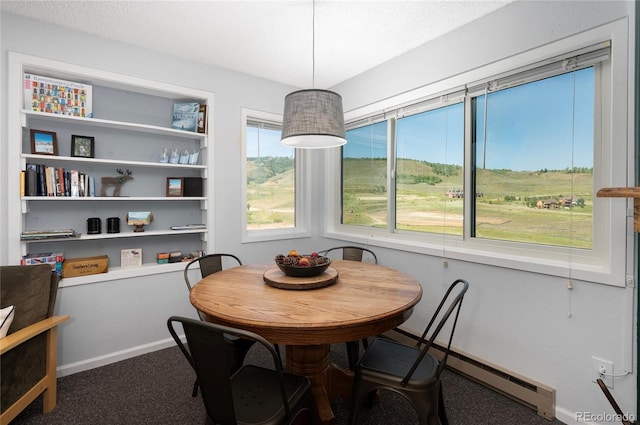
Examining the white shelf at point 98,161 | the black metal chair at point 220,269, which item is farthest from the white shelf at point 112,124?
the black metal chair at point 220,269

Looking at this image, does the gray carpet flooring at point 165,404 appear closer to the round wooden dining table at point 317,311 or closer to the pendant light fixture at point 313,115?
the round wooden dining table at point 317,311

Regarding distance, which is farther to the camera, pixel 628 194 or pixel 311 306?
pixel 311 306

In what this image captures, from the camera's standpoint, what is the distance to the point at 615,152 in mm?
1628

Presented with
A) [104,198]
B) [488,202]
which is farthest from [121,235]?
[488,202]

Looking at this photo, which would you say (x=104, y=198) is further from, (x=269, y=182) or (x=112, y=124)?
(x=269, y=182)

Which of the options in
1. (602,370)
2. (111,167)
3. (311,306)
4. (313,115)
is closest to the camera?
(311,306)

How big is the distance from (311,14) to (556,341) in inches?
106

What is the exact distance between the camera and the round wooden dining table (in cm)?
129

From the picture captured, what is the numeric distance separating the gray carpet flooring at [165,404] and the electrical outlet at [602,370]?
0.38 m

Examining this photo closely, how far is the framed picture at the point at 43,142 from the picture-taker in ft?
7.48

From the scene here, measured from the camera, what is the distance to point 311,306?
1.48 m

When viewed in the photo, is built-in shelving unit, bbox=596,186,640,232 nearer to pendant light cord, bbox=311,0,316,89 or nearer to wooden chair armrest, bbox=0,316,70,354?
pendant light cord, bbox=311,0,316,89

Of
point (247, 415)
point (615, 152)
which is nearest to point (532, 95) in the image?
point (615, 152)

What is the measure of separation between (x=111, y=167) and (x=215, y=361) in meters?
2.36
